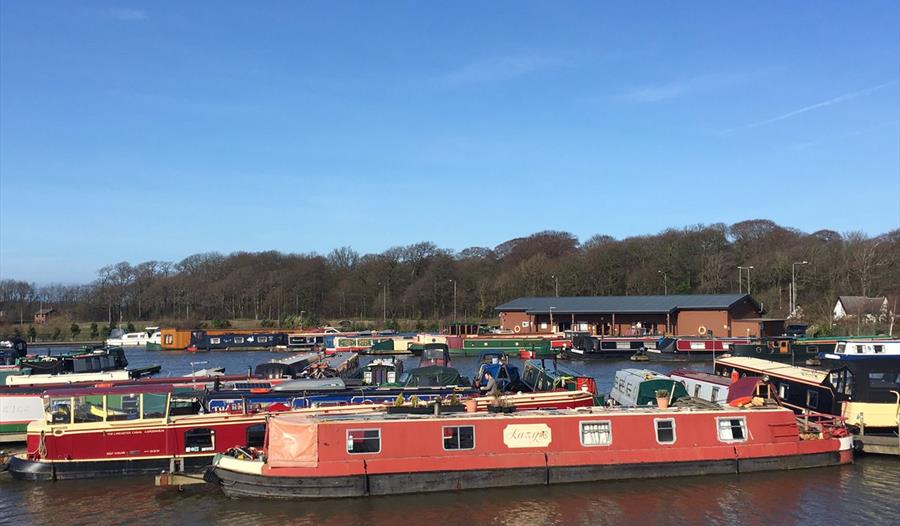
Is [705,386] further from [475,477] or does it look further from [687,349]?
[687,349]

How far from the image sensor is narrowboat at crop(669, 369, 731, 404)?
85.1ft

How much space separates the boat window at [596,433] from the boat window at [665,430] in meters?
1.37

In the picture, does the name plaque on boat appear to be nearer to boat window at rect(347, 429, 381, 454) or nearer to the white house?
boat window at rect(347, 429, 381, 454)

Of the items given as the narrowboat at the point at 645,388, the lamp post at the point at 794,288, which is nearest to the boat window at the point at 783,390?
the narrowboat at the point at 645,388

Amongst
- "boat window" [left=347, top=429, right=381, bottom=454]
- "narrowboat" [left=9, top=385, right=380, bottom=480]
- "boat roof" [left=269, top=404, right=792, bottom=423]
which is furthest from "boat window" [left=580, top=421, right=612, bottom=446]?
"narrowboat" [left=9, top=385, right=380, bottom=480]

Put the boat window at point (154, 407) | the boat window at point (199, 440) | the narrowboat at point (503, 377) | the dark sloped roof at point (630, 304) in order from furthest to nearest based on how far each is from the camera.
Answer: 1. the dark sloped roof at point (630, 304)
2. the narrowboat at point (503, 377)
3. the boat window at point (154, 407)
4. the boat window at point (199, 440)

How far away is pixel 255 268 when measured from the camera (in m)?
130

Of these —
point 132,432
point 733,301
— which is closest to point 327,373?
point 132,432

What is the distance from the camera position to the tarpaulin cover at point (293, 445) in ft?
60.4

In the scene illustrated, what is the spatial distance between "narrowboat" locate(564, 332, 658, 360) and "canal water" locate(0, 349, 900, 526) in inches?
1573

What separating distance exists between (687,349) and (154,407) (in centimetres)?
4784

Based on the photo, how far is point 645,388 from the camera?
87.5ft

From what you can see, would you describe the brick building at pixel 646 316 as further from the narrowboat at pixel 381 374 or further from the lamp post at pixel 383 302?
the narrowboat at pixel 381 374

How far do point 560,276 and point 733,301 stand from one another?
118 feet
